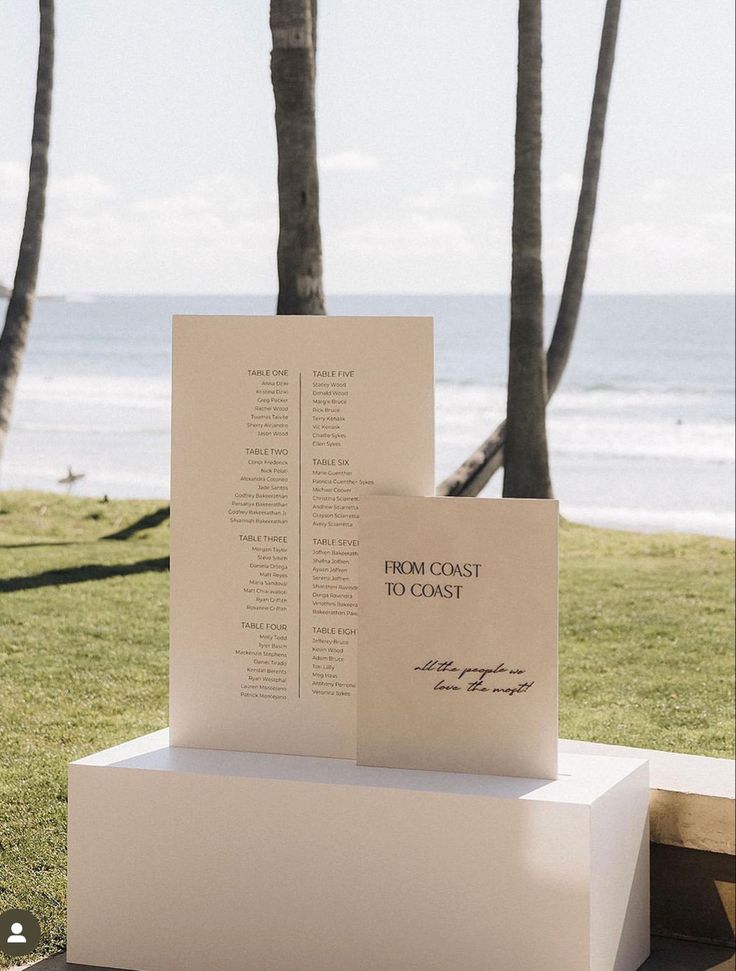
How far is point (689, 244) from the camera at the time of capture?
22.8m

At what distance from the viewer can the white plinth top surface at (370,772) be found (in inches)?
80.0

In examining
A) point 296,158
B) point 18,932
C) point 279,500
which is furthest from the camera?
point 296,158

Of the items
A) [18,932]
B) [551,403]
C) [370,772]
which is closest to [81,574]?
[18,932]

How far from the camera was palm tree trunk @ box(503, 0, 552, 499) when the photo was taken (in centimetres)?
476

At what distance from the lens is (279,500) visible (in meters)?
2.28

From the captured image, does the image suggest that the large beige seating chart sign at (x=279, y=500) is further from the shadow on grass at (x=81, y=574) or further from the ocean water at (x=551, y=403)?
the ocean water at (x=551, y=403)

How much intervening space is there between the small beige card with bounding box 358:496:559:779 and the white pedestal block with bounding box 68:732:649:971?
0.18 ft

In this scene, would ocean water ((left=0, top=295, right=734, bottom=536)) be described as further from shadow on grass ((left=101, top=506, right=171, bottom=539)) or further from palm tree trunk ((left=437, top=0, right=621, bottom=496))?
shadow on grass ((left=101, top=506, right=171, bottom=539))

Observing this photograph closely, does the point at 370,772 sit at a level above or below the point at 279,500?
below

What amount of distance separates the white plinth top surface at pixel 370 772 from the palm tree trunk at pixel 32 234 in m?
2.48

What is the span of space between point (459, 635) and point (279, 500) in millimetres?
410

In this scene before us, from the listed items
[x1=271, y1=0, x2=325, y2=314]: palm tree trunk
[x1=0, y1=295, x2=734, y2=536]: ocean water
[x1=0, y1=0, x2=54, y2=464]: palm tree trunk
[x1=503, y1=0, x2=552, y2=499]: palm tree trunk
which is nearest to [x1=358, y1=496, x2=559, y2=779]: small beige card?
[x1=271, y1=0, x2=325, y2=314]: palm tree trunk

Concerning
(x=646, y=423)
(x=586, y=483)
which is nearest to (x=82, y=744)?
(x=586, y=483)

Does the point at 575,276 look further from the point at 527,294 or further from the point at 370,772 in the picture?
the point at 370,772
